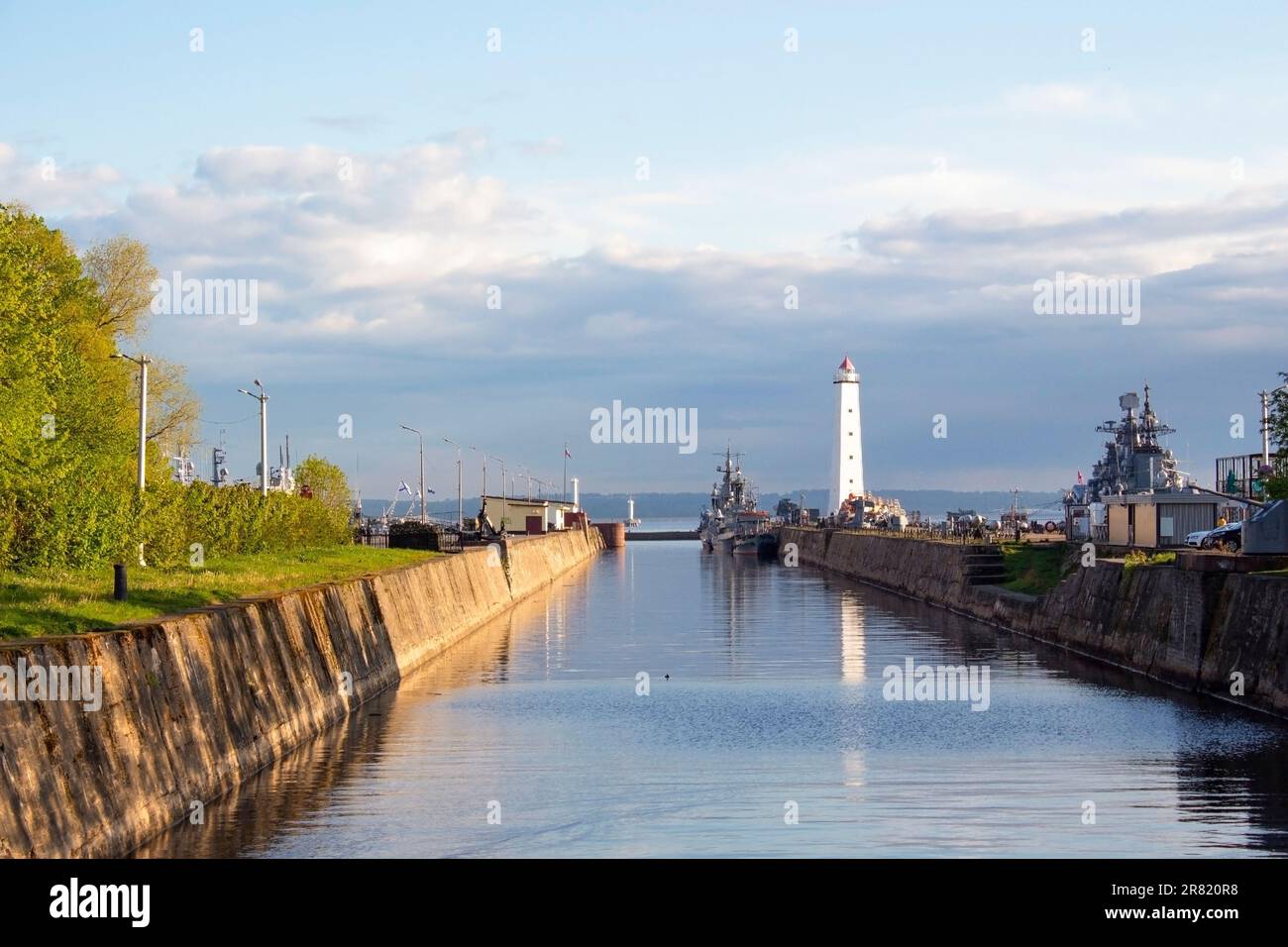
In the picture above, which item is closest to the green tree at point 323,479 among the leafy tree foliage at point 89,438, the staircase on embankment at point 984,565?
the leafy tree foliage at point 89,438

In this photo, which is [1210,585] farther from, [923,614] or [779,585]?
[779,585]

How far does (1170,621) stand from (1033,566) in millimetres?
31175

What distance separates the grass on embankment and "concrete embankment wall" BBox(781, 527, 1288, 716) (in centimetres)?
2423

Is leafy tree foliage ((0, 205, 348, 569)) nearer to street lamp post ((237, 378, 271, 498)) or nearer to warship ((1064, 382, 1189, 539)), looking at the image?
street lamp post ((237, 378, 271, 498))

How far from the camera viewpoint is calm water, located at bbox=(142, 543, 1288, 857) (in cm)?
2533

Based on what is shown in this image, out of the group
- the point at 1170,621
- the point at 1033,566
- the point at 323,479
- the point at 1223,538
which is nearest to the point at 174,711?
the point at 1170,621

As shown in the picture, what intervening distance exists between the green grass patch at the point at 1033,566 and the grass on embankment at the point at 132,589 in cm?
3134

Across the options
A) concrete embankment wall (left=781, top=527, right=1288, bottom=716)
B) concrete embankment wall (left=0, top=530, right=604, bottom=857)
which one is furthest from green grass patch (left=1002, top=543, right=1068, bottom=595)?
concrete embankment wall (left=0, top=530, right=604, bottom=857)

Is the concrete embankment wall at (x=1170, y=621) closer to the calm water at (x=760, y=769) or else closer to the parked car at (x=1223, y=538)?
the calm water at (x=760, y=769)

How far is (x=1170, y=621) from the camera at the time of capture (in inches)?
1837

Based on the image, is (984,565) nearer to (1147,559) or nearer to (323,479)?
(1147,559)

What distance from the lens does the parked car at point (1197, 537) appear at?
6356 cm

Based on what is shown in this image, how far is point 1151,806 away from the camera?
28000 mm

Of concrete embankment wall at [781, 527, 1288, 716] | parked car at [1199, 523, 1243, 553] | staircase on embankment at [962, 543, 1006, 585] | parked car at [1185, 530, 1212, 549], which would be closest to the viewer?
concrete embankment wall at [781, 527, 1288, 716]
